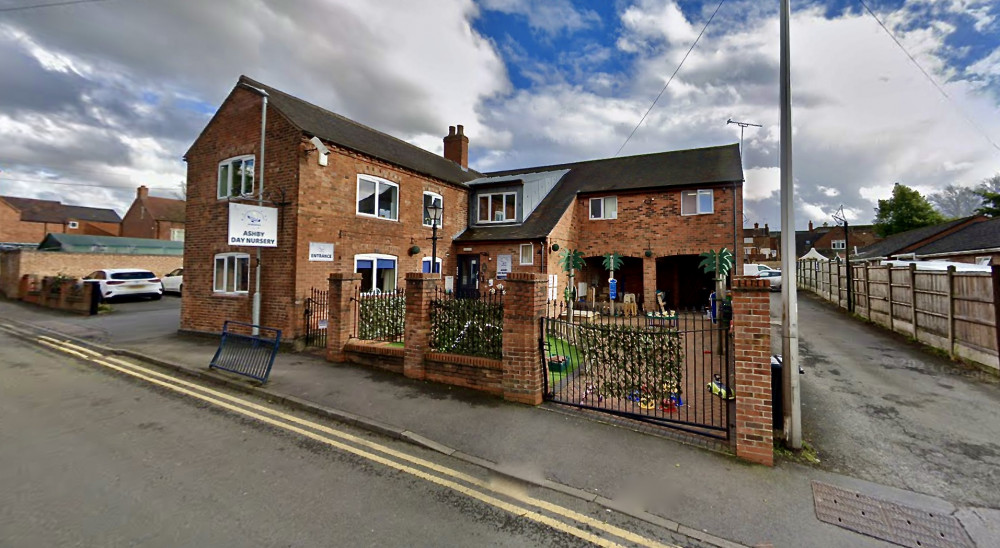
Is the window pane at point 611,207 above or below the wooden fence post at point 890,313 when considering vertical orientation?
above

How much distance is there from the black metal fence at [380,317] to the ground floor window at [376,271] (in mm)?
3408

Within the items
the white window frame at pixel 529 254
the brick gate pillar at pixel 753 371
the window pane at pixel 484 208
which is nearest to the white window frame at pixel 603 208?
the white window frame at pixel 529 254

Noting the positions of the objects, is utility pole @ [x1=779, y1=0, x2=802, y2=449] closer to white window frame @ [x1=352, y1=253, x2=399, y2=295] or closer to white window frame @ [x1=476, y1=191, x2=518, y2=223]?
white window frame @ [x1=352, y1=253, x2=399, y2=295]

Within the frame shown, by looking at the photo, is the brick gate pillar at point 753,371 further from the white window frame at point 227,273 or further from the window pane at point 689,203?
the window pane at point 689,203

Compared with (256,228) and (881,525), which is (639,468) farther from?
(256,228)

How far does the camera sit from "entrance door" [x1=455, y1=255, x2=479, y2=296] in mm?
17938

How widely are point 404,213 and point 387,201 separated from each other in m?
0.86

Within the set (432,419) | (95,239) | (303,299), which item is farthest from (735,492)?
(95,239)

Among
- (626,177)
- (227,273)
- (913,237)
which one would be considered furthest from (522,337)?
(913,237)

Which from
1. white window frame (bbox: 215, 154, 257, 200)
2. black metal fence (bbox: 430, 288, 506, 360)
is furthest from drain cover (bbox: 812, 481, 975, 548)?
white window frame (bbox: 215, 154, 257, 200)

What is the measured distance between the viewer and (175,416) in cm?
555

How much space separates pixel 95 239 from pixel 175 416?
35.2 m

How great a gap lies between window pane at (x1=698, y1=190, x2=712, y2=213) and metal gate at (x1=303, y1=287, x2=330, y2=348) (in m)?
16.1

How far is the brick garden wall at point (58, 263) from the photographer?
2097 cm
